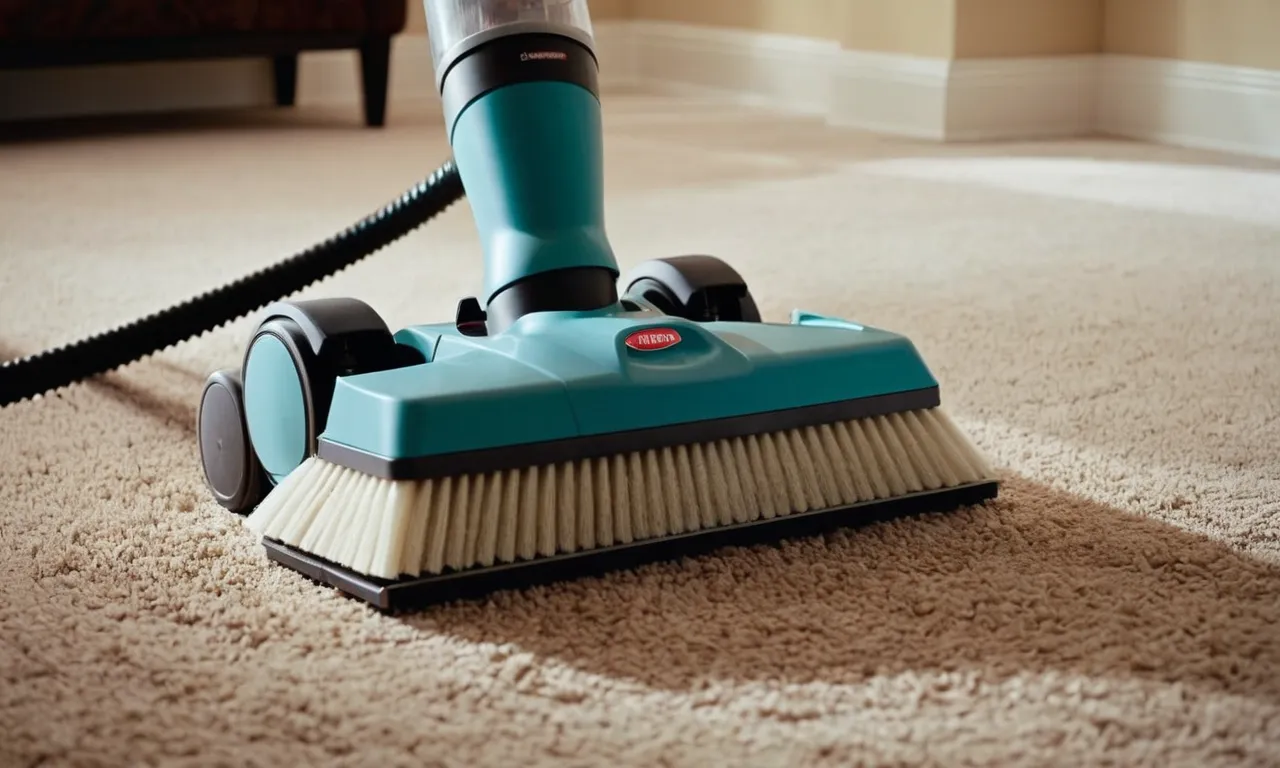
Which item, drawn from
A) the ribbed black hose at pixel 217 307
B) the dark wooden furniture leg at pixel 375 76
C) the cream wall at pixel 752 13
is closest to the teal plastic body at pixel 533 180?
the ribbed black hose at pixel 217 307

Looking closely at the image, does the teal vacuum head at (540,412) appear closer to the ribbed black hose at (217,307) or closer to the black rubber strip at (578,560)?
the black rubber strip at (578,560)

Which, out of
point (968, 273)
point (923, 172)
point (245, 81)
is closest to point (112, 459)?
point (968, 273)

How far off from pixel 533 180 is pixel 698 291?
167mm

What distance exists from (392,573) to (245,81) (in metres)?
3.27

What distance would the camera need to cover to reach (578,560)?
77 cm

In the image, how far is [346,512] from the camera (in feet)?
2.51

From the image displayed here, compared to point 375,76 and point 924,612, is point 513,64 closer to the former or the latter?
point 924,612

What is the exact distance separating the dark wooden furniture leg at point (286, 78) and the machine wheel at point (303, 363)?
3.02 meters

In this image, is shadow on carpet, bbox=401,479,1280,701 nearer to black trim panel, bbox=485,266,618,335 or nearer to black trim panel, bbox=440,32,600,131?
black trim panel, bbox=485,266,618,335

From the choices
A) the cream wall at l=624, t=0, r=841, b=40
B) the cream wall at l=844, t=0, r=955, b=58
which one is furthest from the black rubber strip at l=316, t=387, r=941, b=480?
the cream wall at l=624, t=0, r=841, b=40

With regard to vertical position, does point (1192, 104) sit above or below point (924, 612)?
above

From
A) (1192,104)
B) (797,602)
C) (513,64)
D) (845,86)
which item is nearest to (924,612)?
(797,602)

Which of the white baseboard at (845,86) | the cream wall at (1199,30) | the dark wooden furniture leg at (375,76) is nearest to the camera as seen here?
the cream wall at (1199,30)

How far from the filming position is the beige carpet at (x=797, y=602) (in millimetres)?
619
